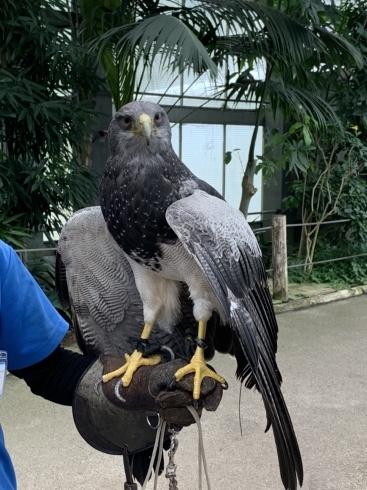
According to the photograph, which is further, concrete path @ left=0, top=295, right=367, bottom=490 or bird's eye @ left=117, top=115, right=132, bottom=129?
concrete path @ left=0, top=295, right=367, bottom=490

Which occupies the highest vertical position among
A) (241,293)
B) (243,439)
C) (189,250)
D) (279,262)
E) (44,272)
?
(189,250)

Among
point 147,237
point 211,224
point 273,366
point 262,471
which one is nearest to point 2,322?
point 147,237

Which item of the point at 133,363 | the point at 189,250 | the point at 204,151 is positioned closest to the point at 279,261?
the point at 204,151

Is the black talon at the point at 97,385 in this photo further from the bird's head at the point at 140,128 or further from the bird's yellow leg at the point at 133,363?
the bird's head at the point at 140,128

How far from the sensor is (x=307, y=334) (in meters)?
5.40

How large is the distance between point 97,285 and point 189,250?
1.47 feet

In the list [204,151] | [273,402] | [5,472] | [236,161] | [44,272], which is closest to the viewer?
[5,472]

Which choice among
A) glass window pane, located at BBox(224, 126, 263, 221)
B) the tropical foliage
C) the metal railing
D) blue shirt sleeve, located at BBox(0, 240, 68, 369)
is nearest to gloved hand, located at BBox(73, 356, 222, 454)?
blue shirt sleeve, located at BBox(0, 240, 68, 369)

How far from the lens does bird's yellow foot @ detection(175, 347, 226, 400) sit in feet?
4.88

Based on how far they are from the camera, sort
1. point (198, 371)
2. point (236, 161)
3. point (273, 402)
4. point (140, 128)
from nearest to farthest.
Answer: point (273, 402), point (198, 371), point (140, 128), point (236, 161)

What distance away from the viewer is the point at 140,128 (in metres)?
1.64

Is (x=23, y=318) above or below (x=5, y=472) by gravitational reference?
above

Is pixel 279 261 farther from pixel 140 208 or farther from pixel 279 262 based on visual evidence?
pixel 140 208

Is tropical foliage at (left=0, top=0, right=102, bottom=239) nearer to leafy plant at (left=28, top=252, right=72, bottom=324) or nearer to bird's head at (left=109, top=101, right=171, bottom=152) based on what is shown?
leafy plant at (left=28, top=252, right=72, bottom=324)
